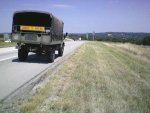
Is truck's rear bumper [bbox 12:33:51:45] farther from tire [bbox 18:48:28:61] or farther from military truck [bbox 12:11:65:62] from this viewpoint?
tire [bbox 18:48:28:61]

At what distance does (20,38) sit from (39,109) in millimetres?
11759

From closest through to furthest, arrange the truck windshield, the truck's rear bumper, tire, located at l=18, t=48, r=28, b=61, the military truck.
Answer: the truck's rear bumper
the military truck
tire, located at l=18, t=48, r=28, b=61
the truck windshield

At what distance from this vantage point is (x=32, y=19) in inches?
761

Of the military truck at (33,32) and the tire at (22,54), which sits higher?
the military truck at (33,32)

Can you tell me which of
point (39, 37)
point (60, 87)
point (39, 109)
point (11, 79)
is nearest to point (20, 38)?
point (39, 37)

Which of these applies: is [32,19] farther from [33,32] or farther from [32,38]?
[32,38]

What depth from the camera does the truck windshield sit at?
61.4ft

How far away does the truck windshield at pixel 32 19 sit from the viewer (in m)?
18.7

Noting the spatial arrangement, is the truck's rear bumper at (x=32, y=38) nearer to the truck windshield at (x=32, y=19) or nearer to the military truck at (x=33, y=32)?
the military truck at (x=33, y=32)

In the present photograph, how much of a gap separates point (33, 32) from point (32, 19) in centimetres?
163

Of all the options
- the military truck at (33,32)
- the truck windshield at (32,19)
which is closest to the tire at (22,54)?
the military truck at (33,32)

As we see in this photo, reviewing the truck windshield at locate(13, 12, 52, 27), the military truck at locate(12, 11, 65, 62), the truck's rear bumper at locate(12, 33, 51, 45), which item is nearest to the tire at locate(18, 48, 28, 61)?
the military truck at locate(12, 11, 65, 62)

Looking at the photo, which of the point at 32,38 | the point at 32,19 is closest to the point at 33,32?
the point at 32,38

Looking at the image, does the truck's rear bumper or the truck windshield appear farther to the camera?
the truck windshield
